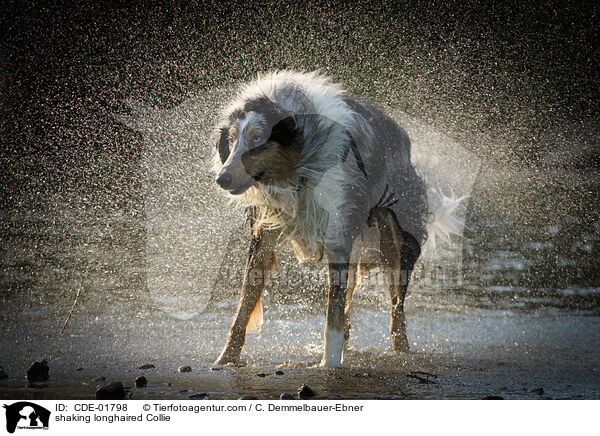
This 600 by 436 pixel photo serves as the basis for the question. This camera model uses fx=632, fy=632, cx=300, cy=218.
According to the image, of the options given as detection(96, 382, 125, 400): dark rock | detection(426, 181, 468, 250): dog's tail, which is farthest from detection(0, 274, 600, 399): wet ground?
detection(426, 181, 468, 250): dog's tail

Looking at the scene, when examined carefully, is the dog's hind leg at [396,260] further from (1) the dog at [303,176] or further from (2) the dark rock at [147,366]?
(2) the dark rock at [147,366]

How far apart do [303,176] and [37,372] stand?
2006 mm

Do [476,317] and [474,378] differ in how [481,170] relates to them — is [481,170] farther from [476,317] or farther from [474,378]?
[474,378]

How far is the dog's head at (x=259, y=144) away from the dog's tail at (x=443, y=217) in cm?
189

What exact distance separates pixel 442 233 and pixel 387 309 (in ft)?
3.14

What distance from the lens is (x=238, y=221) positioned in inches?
205

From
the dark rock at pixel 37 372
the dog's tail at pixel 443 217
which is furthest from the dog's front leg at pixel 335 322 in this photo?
the dog's tail at pixel 443 217

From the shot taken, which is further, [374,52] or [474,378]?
[374,52]

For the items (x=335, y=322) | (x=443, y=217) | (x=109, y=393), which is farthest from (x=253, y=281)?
(x=443, y=217)

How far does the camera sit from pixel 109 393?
3146mm

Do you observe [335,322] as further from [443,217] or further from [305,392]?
[443,217]

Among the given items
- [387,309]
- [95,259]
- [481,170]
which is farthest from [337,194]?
[481,170]

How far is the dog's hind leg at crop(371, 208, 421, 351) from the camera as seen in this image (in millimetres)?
4926

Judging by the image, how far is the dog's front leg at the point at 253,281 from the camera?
13.8 feet
